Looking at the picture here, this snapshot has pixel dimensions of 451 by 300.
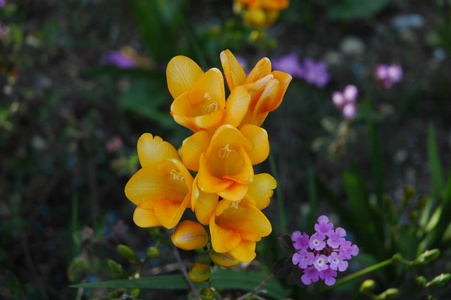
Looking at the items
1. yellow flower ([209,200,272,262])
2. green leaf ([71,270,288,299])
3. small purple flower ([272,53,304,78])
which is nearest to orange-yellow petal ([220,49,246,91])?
yellow flower ([209,200,272,262])

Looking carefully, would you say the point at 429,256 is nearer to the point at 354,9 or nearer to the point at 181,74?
the point at 181,74

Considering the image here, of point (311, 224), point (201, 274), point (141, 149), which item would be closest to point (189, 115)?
point (141, 149)

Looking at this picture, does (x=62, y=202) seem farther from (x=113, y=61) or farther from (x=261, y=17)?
(x=261, y=17)

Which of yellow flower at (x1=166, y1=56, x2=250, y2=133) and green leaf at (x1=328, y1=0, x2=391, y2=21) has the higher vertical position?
yellow flower at (x1=166, y1=56, x2=250, y2=133)

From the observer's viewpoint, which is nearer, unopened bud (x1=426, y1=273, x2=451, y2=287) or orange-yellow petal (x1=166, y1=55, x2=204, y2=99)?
orange-yellow petal (x1=166, y1=55, x2=204, y2=99)

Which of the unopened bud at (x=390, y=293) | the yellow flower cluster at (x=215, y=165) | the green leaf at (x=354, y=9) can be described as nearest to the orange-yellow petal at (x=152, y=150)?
the yellow flower cluster at (x=215, y=165)

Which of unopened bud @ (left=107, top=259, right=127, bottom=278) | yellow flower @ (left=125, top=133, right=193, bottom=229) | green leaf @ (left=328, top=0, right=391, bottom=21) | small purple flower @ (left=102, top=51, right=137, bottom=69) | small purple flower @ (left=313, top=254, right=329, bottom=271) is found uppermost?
yellow flower @ (left=125, top=133, right=193, bottom=229)

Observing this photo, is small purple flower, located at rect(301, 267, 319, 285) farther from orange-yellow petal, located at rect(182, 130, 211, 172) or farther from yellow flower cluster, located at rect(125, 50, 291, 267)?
orange-yellow petal, located at rect(182, 130, 211, 172)

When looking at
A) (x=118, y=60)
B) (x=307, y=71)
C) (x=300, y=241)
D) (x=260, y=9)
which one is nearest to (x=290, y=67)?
(x=307, y=71)

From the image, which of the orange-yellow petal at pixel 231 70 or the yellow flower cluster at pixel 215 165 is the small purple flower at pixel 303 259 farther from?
the orange-yellow petal at pixel 231 70
